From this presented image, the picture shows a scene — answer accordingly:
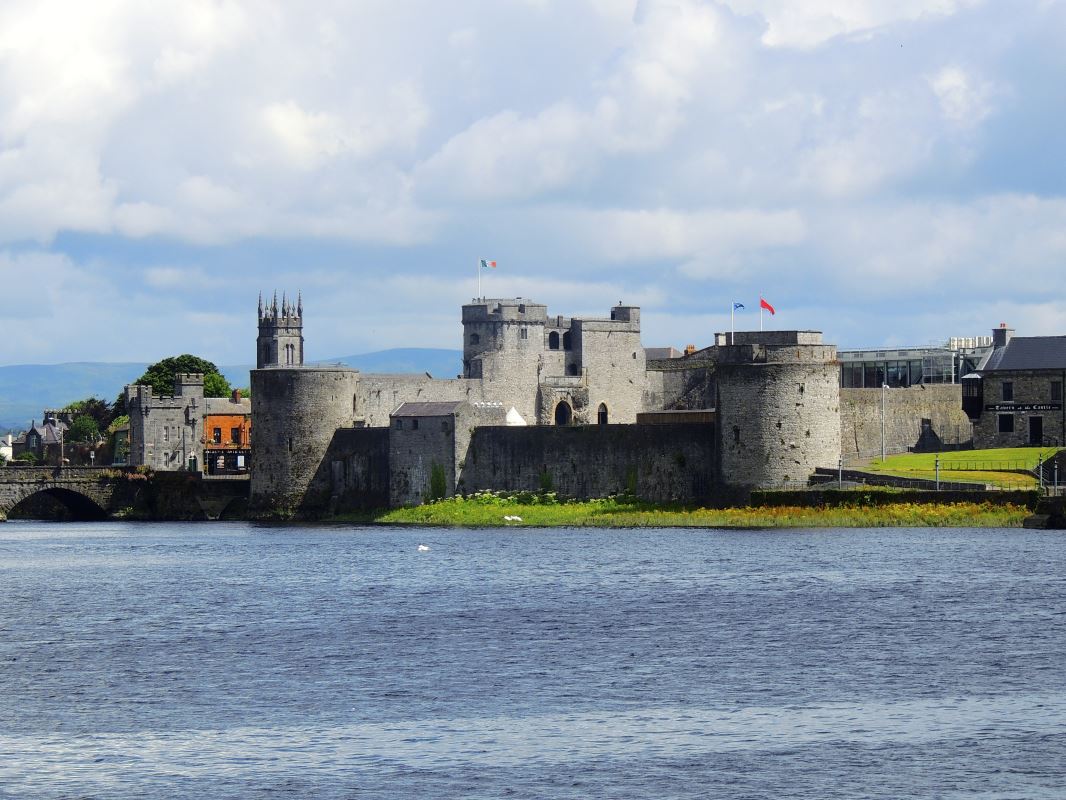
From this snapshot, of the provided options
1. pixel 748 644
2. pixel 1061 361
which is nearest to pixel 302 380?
pixel 1061 361

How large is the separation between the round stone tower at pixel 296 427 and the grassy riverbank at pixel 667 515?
2.37 metres

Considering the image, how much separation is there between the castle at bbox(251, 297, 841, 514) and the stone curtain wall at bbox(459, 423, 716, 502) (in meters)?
0.05

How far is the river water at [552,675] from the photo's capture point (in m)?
26.0

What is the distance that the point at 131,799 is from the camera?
24750mm

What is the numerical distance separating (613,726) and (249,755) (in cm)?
536

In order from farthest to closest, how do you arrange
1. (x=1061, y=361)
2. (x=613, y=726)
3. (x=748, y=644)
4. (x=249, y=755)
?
(x=1061, y=361) → (x=748, y=644) → (x=613, y=726) → (x=249, y=755)

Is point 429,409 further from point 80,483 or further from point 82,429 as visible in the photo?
point 82,429

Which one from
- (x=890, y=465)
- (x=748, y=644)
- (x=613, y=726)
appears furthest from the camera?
(x=890, y=465)

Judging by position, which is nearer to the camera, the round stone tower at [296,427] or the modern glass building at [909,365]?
the round stone tower at [296,427]

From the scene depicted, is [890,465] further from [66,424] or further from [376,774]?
[66,424]

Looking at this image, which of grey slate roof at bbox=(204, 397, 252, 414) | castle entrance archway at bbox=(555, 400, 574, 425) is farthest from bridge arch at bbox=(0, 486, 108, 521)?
castle entrance archway at bbox=(555, 400, 574, 425)

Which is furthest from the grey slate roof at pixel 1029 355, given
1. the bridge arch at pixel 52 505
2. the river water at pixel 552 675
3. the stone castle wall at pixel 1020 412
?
the bridge arch at pixel 52 505

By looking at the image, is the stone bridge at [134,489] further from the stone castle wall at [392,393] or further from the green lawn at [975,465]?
the green lawn at [975,465]

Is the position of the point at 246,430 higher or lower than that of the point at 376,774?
higher
